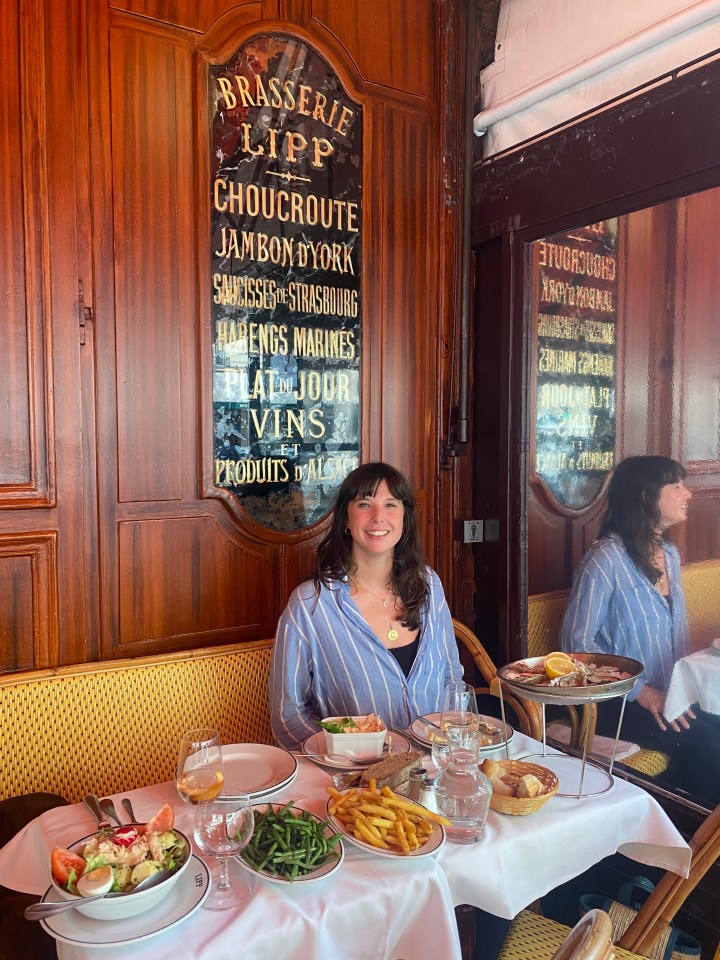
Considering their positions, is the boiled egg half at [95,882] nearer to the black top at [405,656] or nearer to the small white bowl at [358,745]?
the small white bowl at [358,745]

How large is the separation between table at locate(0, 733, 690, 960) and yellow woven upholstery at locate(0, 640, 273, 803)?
0.73m

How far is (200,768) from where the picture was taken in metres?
1.48

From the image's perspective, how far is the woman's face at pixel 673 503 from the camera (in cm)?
236

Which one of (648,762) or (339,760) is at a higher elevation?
(339,760)

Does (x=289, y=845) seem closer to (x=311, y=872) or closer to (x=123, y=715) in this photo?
(x=311, y=872)

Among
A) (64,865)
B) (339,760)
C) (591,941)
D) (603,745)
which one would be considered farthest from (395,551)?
(591,941)

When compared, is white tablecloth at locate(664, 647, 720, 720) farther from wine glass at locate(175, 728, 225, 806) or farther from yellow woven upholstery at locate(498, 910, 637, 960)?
wine glass at locate(175, 728, 225, 806)

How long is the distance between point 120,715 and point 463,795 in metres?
1.33

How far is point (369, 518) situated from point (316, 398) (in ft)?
2.38

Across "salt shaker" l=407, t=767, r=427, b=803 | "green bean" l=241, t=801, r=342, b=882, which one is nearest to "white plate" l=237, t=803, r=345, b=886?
"green bean" l=241, t=801, r=342, b=882

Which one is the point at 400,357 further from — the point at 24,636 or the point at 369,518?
the point at 24,636

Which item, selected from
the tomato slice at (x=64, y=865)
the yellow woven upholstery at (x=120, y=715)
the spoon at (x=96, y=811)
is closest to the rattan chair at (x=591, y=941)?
the tomato slice at (x=64, y=865)

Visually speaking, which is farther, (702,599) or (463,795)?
(702,599)

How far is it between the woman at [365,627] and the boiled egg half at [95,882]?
0.98 metres
